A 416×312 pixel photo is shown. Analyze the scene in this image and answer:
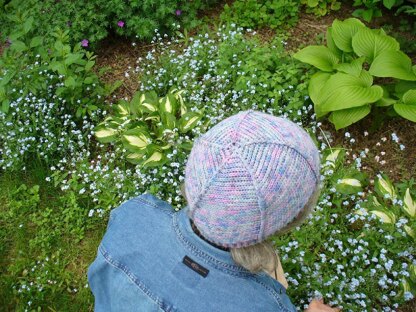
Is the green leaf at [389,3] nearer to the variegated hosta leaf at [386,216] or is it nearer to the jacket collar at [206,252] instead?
the variegated hosta leaf at [386,216]

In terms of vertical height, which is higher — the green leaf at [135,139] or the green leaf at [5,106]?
the green leaf at [5,106]

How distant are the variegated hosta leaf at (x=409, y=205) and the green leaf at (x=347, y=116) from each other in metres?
0.70

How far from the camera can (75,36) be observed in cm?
410

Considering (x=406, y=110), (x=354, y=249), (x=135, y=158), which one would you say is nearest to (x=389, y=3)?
(x=406, y=110)

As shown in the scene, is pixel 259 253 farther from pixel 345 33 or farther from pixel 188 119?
pixel 345 33

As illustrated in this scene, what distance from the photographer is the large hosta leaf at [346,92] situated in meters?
3.30

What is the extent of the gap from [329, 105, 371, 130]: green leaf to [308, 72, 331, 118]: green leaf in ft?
0.37

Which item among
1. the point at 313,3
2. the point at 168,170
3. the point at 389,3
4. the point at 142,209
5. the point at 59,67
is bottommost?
the point at 168,170

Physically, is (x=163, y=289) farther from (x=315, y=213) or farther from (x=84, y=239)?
(x=84, y=239)

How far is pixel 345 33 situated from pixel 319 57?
31 centimetres

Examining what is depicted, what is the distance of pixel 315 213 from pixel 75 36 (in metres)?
2.69

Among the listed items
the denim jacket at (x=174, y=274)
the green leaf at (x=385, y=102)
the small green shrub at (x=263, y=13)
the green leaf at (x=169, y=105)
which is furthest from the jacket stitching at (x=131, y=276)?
the small green shrub at (x=263, y=13)

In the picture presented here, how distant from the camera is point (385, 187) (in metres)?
3.11

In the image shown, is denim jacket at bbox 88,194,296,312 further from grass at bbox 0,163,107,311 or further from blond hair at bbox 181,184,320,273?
grass at bbox 0,163,107,311
